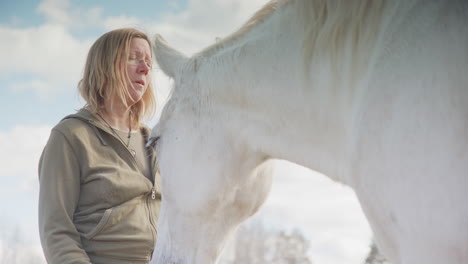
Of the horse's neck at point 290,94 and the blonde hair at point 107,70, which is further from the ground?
the blonde hair at point 107,70

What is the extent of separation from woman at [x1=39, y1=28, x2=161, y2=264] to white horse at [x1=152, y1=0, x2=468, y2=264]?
432mm

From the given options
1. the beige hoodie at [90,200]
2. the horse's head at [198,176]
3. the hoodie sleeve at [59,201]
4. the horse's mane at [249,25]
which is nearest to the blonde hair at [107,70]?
the beige hoodie at [90,200]

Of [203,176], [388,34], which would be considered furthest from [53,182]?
[388,34]

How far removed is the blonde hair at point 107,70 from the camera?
2162 mm

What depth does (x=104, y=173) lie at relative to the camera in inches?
79.6

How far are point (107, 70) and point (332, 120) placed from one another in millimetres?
1267

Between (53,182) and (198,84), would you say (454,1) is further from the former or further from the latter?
(53,182)

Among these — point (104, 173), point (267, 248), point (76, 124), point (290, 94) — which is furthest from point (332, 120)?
point (267, 248)

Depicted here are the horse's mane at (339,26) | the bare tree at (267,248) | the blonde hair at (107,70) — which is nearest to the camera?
the horse's mane at (339,26)

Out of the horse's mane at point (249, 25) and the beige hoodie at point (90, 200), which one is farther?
the beige hoodie at point (90, 200)

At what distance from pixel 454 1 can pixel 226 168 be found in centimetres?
79

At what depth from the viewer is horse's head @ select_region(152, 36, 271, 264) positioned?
1.51 metres

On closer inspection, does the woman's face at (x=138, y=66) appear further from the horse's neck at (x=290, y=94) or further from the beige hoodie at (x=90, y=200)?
the horse's neck at (x=290, y=94)

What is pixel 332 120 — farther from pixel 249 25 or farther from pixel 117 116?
pixel 117 116
